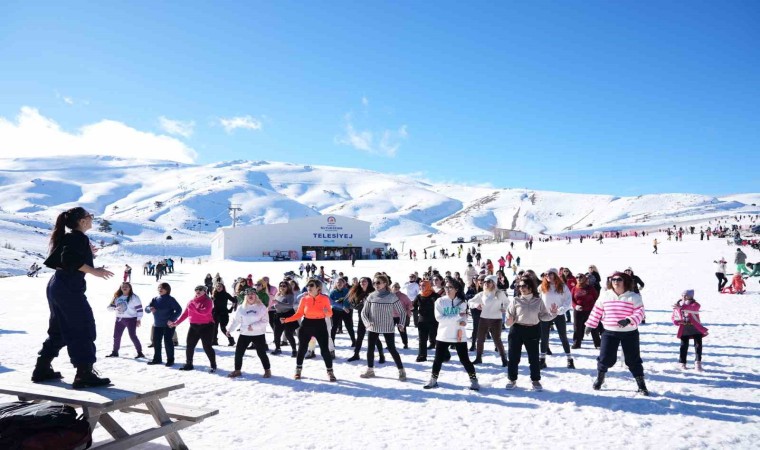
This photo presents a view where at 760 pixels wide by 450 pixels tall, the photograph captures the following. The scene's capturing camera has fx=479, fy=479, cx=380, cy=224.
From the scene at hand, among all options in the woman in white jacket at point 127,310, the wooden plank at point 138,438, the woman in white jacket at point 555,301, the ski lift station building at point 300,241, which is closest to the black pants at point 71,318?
the wooden plank at point 138,438

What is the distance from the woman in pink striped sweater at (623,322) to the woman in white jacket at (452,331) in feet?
6.29

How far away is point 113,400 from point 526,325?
17.4 feet

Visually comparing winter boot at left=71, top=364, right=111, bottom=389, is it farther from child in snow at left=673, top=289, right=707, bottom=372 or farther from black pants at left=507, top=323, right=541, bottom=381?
child in snow at left=673, top=289, right=707, bottom=372

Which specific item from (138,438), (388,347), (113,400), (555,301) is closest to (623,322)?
(555,301)

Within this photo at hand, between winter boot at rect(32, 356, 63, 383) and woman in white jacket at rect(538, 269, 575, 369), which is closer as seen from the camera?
winter boot at rect(32, 356, 63, 383)

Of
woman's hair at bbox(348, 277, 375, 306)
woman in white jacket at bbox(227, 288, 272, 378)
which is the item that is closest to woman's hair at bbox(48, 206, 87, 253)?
woman in white jacket at bbox(227, 288, 272, 378)

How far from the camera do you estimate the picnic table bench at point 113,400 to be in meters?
3.68

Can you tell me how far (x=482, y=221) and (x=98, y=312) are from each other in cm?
18140

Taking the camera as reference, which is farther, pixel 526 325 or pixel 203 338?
pixel 203 338

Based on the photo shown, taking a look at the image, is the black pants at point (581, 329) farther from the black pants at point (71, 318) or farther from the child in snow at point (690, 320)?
the black pants at point (71, 318)

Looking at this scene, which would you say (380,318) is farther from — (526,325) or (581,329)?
(581,329)

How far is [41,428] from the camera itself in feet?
11.6

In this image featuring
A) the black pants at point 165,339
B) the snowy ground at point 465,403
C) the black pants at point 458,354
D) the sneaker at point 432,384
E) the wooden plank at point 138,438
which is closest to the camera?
the wooden plank at point 138,438

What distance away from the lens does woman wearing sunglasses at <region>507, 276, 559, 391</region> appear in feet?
22.8
